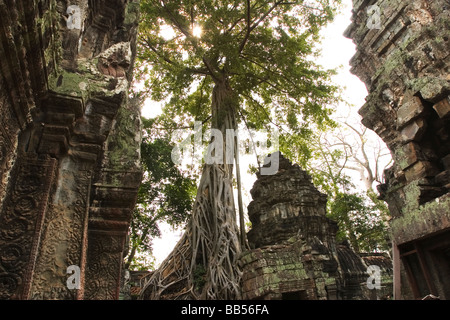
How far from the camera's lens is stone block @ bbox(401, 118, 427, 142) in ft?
10.2

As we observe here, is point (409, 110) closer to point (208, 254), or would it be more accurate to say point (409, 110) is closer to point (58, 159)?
point (58, 159)

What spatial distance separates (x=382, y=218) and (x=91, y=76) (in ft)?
40.3

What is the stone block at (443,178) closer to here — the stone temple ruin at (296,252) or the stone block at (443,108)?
the stone block at (443,108)

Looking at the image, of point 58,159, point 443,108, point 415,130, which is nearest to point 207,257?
point 415,130

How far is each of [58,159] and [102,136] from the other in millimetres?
298

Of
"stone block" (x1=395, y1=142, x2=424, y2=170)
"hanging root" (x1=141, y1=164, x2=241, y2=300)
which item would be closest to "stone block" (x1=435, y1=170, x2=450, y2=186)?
"stone block" (x1=395, y1=142, x2=424, y2=170)

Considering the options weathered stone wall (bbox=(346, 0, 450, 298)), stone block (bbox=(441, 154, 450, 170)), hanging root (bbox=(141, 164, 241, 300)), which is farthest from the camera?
hanging root (bbox=(141, 164, 241, 300))

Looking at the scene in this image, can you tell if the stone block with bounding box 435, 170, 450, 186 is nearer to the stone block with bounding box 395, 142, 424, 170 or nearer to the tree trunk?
the stone block with bounding box 395, 142, 424, 170

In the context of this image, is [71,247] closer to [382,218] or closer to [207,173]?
[207,173]

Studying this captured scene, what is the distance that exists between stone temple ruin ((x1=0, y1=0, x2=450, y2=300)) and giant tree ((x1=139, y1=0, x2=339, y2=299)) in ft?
14.3

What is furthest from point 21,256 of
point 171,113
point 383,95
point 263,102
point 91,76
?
point 263,102

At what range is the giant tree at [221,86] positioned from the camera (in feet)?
23.8

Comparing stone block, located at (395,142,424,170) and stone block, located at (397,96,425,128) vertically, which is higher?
stone block, located at (397,96,425,128)
